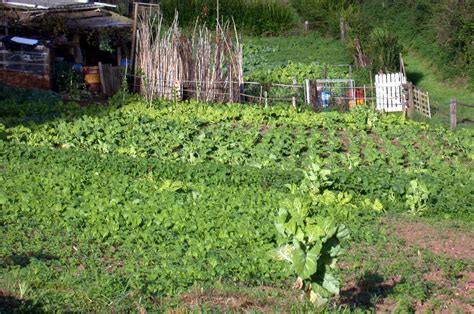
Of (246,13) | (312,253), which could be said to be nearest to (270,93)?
(246,13)

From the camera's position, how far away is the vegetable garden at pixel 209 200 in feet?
25.8

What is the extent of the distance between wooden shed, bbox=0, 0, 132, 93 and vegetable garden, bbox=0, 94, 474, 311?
3416 millimetres

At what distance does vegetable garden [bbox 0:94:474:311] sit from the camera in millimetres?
7852

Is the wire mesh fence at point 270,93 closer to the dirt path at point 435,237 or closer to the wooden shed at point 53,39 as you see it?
the wooden shed at point 53,39

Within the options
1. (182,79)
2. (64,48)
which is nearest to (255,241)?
(182,79)

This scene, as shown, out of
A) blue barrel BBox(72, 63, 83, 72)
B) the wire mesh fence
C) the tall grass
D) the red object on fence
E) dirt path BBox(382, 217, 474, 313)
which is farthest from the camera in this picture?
the tall grass

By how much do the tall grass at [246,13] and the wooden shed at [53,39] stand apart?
1146 centimetres

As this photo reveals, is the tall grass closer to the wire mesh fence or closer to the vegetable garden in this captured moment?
the wire mesh fence

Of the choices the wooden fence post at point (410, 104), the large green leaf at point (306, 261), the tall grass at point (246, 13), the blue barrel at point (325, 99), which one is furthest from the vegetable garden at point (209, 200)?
the tall grass at point (246, 13)

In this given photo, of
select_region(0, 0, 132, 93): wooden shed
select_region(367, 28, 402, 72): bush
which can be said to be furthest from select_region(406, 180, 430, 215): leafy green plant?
select_region(367, 28, 402, 72): bush

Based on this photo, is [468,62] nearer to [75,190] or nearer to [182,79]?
[182,79]

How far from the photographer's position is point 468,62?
31969 millimetres

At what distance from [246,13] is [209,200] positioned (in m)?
30.9

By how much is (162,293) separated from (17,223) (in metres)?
3.39
